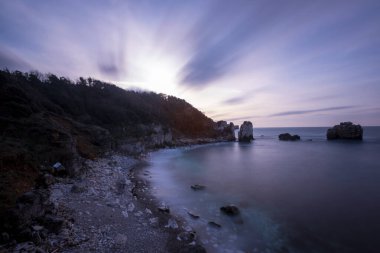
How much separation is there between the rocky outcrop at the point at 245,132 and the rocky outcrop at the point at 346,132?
28.7 metres

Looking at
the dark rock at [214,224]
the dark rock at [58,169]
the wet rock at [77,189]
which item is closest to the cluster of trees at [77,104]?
the dark rock at [58,169]

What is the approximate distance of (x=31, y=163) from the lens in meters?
8.00

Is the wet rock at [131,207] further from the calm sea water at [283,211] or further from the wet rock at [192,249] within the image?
the wet rock at [192,249]

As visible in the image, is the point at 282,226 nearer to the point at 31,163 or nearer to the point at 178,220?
the point at 178,220

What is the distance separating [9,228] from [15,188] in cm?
214

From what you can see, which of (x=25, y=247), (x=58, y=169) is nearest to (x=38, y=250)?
(x=25, y=247)

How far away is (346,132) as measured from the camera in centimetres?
6769

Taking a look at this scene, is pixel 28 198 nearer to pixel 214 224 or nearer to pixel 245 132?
pixel 214 224

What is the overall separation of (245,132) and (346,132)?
113 ft

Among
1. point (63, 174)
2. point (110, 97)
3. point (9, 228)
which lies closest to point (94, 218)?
point (9, 228)

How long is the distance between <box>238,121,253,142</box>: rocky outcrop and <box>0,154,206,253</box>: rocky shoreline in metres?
72.3

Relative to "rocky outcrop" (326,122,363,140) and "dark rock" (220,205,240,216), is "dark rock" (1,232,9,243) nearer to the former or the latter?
"dark rock" (220,205,240,216)

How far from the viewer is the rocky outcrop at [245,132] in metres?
78.8

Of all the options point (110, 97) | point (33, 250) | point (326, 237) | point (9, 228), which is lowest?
point (326, 237)
